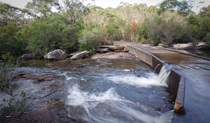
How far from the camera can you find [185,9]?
44000mm

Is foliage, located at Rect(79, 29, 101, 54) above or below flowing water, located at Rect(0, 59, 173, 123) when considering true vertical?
above

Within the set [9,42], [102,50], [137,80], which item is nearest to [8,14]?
[9,42]

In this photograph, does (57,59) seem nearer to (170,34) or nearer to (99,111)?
(99,111)

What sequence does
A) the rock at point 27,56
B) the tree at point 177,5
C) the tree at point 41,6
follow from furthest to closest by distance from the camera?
the tree at point 177,5
the tree at point 41,6
the rock at point 27,56

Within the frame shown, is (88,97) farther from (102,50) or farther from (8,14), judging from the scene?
(8,14)

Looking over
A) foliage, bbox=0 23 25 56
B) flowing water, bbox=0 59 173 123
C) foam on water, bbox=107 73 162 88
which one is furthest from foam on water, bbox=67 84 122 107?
foliage, bbox=0 23 25 56

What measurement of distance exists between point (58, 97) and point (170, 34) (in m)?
23.1

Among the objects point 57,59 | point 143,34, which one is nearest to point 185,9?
point 143,34

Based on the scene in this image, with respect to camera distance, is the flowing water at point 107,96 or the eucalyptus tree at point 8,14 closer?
the flowing water at point 107,96

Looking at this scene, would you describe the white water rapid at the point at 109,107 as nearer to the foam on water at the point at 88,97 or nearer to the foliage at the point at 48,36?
the foam on water at the point at 88,97

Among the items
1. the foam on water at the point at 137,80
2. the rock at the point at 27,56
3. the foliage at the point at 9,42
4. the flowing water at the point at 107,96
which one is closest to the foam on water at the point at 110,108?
the flowing water at the point at 107,96

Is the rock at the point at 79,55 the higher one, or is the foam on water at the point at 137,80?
the rock at the point at 79,55

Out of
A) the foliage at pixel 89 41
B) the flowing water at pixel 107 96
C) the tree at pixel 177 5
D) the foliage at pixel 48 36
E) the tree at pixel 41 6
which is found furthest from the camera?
the tree at pixel 177 5

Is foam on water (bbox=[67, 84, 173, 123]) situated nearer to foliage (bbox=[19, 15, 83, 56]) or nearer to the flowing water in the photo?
the flowing water
